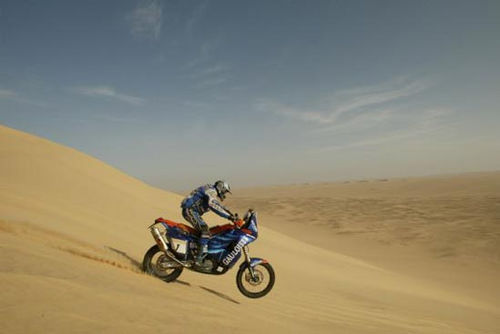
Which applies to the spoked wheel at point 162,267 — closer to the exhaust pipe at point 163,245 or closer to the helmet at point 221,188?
the exhaust pipe at point 163,245

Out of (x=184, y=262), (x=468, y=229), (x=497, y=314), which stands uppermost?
(x=468, y=229)

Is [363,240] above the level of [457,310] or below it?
above

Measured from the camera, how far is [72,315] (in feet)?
8.63

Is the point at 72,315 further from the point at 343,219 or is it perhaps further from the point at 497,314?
the point at 343,219

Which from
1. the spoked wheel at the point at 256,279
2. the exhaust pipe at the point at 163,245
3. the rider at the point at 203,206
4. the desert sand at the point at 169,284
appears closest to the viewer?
the desert sand at the point at 169,284

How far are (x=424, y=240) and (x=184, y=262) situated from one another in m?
21.8

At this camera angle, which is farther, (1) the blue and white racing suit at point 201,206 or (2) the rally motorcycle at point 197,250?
(1) the blue and white racing suit at point 201,206

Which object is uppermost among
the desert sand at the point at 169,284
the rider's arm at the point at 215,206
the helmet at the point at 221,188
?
the helmet at the point at 221,188

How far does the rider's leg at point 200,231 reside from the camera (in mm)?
5363

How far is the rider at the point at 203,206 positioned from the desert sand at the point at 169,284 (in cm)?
73

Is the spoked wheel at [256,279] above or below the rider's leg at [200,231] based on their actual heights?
below

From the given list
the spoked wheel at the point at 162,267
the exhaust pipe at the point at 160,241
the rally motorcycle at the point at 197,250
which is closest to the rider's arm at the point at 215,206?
the rally motorcycle at the point at 197,250

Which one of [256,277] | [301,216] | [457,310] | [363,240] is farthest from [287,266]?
[301,216]

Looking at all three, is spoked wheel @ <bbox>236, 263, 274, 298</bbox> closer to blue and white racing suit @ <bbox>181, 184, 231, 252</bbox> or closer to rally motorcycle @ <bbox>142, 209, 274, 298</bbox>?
rally motorcycle @ <bbox>142, 209, 274, 298</bbox>
